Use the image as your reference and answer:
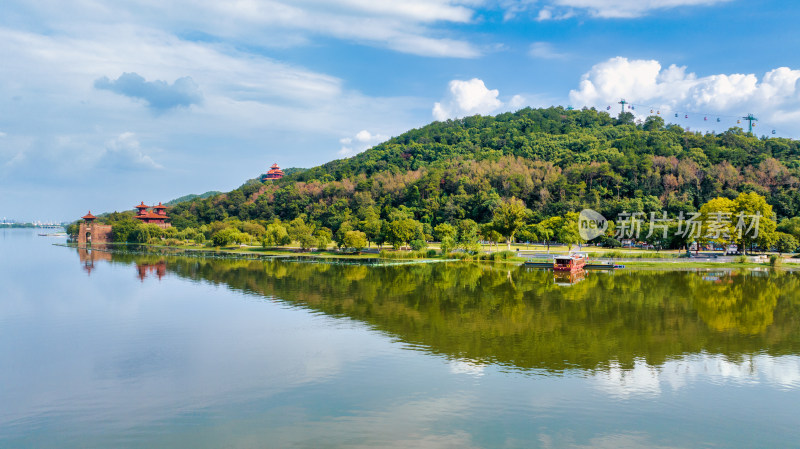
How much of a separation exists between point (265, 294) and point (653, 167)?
69189mm

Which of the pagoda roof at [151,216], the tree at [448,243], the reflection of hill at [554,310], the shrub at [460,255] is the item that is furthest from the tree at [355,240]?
the pagoda roof at [151,216]

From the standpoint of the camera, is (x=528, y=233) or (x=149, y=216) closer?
(x=528, y=233)

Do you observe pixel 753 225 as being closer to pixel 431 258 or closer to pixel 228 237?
pixel 431 258

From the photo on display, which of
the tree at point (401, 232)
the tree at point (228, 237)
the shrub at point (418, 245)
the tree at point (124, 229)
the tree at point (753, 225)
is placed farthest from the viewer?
the tree at point (124, 229)

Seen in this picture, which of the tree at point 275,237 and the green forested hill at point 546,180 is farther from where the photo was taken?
the green forested hill at point 546,180

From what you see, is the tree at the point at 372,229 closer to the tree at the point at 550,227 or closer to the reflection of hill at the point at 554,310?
the reflection of hill at the point at 554,310

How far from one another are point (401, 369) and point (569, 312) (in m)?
12.4

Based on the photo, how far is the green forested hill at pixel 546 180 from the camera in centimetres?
7262

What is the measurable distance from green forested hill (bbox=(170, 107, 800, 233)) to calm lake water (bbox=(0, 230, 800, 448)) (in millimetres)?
44804

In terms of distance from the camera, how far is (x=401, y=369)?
15.8 meters

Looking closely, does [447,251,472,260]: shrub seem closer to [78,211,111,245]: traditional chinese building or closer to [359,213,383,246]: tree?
[359,213,383,246]: tree

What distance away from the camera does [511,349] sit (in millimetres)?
18047

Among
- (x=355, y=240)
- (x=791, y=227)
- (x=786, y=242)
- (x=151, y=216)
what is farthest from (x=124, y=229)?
(x=791, y=227)

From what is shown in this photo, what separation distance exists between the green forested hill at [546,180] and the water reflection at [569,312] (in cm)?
3264
